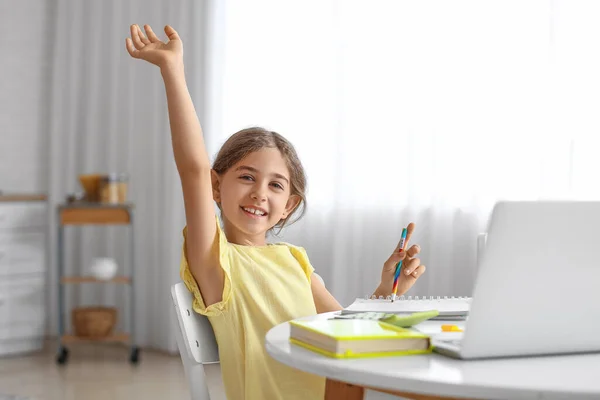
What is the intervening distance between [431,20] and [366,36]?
1.10ft

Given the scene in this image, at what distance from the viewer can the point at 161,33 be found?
4543mm

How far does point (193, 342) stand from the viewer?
1470mm

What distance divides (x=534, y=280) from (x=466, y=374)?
14cm

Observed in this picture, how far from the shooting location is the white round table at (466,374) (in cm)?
91

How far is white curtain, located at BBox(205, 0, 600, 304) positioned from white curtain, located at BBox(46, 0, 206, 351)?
38 cm

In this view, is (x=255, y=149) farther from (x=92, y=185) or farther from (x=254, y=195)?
(x=92, y=185)

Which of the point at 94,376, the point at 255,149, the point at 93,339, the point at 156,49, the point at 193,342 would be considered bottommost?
the point at 94,376

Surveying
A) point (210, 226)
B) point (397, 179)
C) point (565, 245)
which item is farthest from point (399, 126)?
point (565, 245)

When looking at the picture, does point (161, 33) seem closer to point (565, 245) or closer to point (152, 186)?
point (152, 186)

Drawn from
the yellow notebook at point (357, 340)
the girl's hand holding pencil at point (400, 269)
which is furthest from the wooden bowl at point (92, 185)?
the yellow notebook at point (357, 340)

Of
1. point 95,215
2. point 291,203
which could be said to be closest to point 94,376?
point 95,215

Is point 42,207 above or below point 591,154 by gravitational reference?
below

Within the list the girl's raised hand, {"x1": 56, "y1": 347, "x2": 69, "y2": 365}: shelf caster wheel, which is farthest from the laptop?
{"x1": 56, "y1": 347, "x2": 69, "y2": 365}: shelf caster wheel

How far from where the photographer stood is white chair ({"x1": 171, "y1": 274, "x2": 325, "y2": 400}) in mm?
1424
